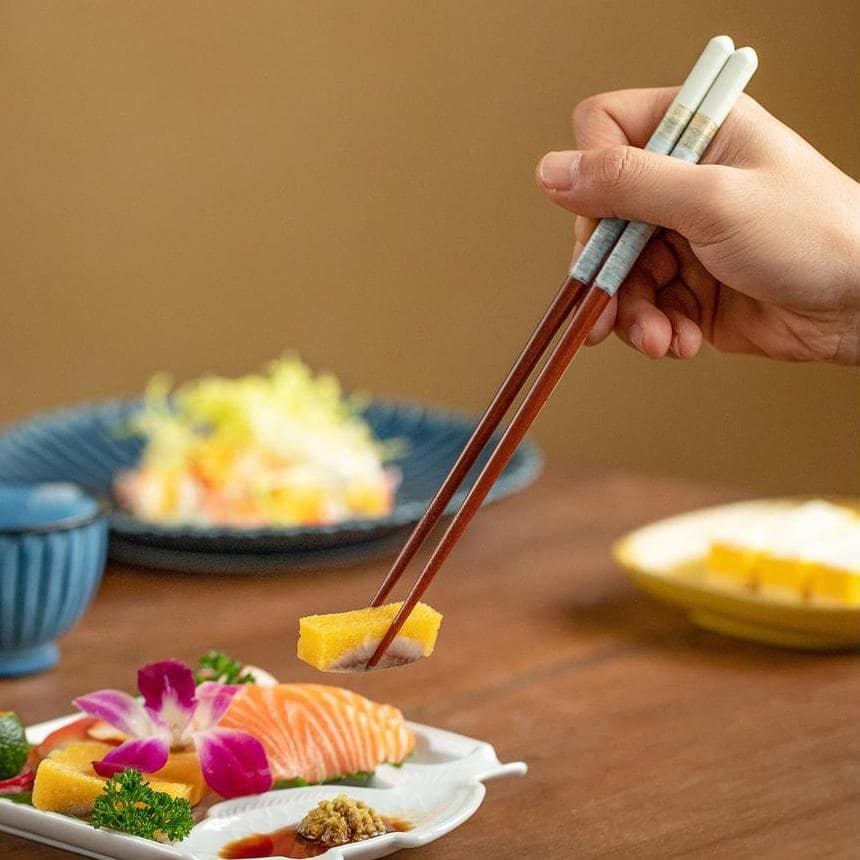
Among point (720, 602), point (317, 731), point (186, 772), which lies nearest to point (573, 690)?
point (720, 602)

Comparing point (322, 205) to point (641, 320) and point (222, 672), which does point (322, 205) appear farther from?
point (222, 672)

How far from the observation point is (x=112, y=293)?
426 centimetres

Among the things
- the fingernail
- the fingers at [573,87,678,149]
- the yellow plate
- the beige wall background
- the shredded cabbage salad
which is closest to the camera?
the fingernail

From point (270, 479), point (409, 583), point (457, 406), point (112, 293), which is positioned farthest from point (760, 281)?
point (112, 293)

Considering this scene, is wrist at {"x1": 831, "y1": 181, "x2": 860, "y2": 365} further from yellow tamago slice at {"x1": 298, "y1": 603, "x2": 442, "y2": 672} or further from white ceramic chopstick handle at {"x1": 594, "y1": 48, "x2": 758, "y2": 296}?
yellow tamago slice at {"x1": 298, "y1": 603, "x2": 442, "y2": 672}

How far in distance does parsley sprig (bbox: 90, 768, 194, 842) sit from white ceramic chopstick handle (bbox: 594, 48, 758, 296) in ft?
1.59

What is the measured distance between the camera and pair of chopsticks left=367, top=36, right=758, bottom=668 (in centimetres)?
98

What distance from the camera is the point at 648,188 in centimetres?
108

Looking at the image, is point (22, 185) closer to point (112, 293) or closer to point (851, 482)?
point (112, 293)

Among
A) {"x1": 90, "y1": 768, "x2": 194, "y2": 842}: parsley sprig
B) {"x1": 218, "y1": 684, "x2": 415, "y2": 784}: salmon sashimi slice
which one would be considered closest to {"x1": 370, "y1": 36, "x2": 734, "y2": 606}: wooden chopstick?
{"x1": 218, "y1": 684, "x2": 415, "y2": 784}: salmon sashimi slice

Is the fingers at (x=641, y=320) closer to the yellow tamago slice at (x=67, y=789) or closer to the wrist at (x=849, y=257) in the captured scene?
the wrist at (x=849, y=257)

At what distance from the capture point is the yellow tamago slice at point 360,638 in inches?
38.0

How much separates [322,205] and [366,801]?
341cm

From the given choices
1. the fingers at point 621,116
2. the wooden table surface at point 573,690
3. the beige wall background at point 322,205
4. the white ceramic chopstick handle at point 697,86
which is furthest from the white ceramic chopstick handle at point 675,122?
the beige wall background at point 322,205
